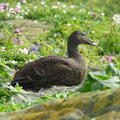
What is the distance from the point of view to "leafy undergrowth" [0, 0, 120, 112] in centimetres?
670

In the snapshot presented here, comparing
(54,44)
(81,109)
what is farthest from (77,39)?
(81,109)

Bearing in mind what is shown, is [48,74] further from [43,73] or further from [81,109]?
[81,109]

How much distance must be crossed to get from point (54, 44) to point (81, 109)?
1066cm

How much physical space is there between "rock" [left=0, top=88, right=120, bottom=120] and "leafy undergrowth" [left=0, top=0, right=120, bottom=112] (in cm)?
122

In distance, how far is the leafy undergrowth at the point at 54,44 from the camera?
6.70 m

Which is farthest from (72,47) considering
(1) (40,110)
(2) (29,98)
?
(1) (40,110)

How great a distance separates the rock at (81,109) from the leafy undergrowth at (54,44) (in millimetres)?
1222

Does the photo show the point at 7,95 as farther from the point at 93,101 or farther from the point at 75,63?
the point at 93,101

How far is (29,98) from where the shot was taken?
7.57m

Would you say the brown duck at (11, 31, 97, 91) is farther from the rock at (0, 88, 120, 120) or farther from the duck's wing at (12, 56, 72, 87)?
the rock at (0, 88, 120, 120)

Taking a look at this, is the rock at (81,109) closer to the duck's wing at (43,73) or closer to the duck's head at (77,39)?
the duck's wing at (43,73)

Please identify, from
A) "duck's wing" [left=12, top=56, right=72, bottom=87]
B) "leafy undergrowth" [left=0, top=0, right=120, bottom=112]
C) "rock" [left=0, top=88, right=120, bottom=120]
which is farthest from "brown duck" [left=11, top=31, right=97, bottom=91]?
"rock" [left=0, top=88, right=120, bottom=120]

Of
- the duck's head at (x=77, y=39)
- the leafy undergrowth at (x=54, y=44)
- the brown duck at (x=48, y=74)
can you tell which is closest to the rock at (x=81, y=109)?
the leafy undergrowth at (x=54, y=44)

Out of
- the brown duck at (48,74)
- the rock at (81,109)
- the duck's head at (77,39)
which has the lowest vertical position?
the brown duck at (48,74)
